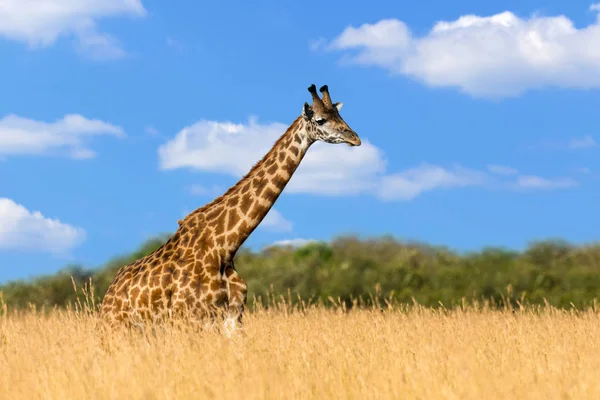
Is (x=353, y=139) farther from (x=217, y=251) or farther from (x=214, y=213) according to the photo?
(x=217, y=251)

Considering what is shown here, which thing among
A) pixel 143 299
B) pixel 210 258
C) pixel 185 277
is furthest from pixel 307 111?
pixel 143 299

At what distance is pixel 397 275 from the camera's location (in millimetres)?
24969

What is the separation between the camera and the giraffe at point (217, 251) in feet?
31.5

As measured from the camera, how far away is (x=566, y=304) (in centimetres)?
2227

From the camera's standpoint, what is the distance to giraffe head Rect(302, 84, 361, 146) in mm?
9836

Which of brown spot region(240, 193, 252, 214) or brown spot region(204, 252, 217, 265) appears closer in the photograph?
brown spot region(204, 252, 217, 265)

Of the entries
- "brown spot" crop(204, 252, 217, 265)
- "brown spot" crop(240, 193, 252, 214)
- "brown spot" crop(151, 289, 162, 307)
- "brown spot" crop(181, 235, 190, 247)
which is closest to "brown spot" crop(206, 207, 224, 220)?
"brown spot" crop(240, 193, 252, 214)

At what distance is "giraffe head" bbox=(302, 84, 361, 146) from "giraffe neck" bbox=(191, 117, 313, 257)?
158 millimetres

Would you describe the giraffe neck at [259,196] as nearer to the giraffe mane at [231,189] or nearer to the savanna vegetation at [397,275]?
the giraffe mane at [231,189]

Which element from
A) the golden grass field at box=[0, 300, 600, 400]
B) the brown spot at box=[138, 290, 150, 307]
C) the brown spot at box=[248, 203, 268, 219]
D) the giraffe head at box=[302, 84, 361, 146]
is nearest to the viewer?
the golden grass field at box=[0, 300, 600, 400]

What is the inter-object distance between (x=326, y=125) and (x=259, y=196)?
134 cm

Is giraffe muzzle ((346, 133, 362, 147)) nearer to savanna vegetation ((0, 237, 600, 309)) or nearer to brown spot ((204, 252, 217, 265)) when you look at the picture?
brown spot ((204, 252, 217, 265))

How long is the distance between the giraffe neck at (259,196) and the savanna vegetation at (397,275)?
11.0 meters

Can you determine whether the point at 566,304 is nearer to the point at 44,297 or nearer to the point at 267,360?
the point at 267,360
